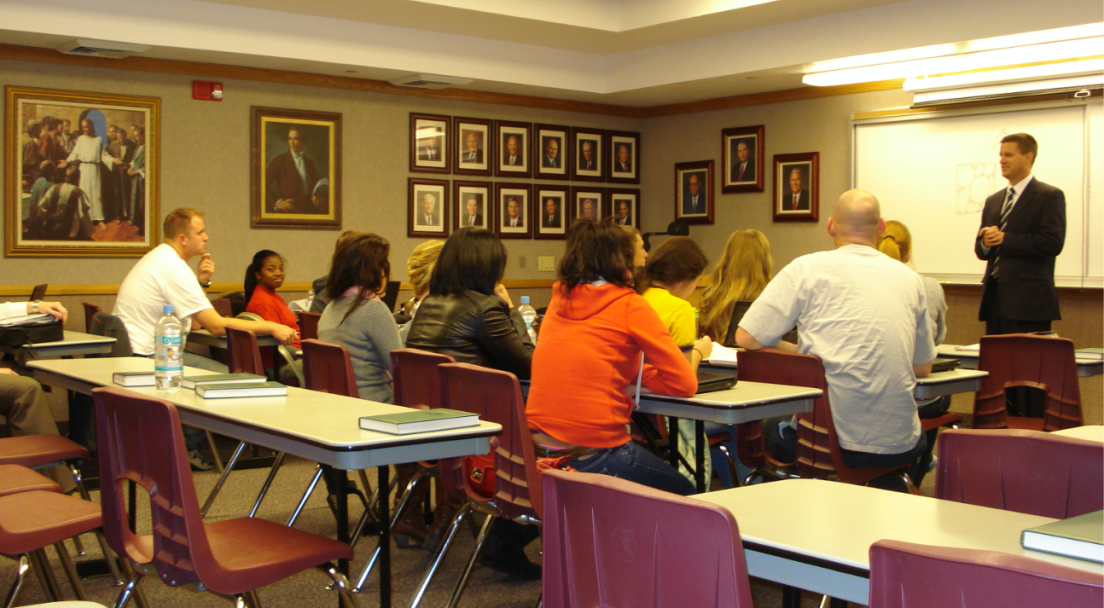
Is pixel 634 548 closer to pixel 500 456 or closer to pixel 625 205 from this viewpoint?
pixel 500 456

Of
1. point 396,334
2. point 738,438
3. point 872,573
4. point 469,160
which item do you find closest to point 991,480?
point 872,573

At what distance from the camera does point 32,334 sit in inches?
183

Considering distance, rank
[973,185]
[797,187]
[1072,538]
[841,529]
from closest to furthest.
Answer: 1. [1072,538]
2. [841,529]
3. [973,185]
4. [797,187]

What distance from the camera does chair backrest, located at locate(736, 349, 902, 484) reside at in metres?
3.29

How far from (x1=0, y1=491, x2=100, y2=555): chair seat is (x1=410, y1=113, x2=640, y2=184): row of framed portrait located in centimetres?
592

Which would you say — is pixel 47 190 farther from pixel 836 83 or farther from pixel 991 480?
pixel 991 480

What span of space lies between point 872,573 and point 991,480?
0.84 metres

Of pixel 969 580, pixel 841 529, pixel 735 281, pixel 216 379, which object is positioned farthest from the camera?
pixel 735 281

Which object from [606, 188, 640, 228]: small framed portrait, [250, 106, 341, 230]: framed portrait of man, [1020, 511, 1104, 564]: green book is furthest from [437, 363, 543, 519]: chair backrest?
[606, 188, 640, 228]: small framed portrait

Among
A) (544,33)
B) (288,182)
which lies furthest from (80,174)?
(544,33)

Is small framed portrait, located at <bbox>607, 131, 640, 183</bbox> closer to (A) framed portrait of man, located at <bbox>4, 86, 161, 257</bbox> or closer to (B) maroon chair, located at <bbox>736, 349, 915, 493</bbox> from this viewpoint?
(A) framed portrait of man, located at <bbox>4, 86, 161, 257</bbox>

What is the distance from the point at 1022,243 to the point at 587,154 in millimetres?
4620

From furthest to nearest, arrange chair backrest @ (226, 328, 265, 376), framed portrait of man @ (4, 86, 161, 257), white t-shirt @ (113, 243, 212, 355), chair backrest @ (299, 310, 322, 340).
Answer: framed portrait of man @ (4, 86, 161, 257) < chair backrest @ (299, 310, 322, 340) < white t-shirt @ (113, 243, 212, 355) < chair backrest @ (226, 328, 265, 376)

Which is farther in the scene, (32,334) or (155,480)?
(32,334)
